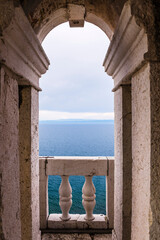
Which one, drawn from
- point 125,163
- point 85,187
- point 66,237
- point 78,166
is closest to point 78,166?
point 78,166

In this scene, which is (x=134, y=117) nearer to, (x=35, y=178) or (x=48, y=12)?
(x=35, y=178)

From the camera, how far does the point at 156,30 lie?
115 cm

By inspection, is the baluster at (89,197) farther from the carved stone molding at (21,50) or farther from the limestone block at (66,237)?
the carved stone molding at (21,50)

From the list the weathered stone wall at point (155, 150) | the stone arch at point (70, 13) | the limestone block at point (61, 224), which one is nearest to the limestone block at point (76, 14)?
the stone arch at point (70, 13)

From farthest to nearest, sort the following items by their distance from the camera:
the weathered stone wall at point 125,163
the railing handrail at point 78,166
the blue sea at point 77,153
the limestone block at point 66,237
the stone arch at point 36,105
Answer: the blue sea at point 77,153, the railing handrail at point 78,166, the limestone block at point 66,237, the weathered stone wall at point 125,163, the stone arch at point 36,105

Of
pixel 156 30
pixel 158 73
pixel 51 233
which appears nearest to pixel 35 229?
pixel 51 233

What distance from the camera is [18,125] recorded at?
1617 mm

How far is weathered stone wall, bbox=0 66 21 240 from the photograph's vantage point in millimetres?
1237

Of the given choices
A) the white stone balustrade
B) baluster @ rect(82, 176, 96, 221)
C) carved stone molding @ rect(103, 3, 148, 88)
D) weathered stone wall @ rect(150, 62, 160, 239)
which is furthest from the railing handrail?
weathered stone wall @ rect(150, 62, 160, 239)

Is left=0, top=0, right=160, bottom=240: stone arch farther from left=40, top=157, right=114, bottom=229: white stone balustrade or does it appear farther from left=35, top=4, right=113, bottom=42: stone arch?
left=40, top=157, right=114, bottom=229: white stone balustrade

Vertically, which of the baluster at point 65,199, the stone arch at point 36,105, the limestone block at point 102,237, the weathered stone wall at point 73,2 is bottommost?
the limestone block at point 102,237

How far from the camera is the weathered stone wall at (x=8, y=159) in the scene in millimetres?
1237

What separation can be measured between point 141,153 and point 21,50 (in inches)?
43.7

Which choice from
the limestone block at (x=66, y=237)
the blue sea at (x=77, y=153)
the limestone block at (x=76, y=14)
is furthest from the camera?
the blue sea at (x=77, y=153)
